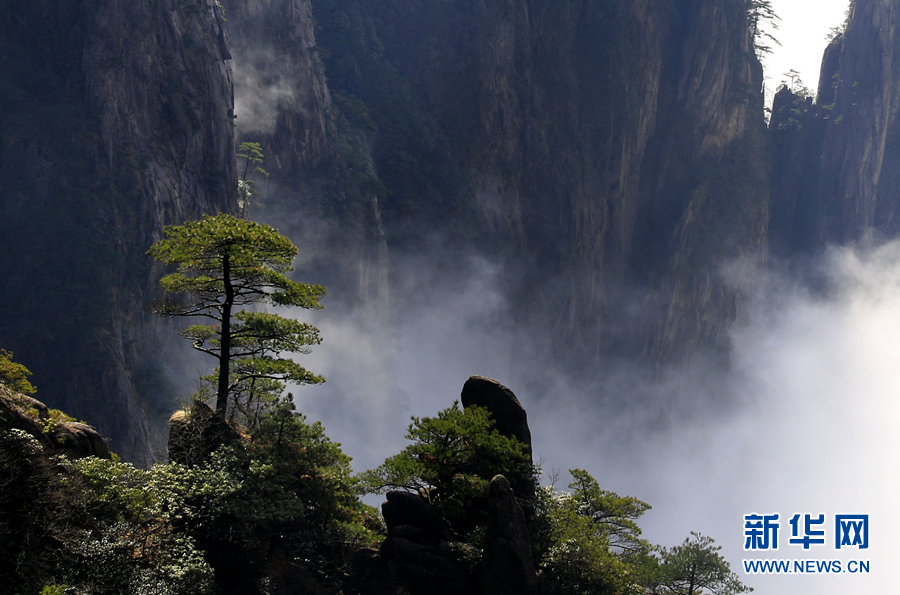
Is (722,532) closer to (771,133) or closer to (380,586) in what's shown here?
(771,133)

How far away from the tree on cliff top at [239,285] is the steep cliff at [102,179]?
53.8 feet

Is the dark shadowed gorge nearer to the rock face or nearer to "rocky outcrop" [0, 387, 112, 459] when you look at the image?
"rocky outcrop" [0, 387, 112, 459]

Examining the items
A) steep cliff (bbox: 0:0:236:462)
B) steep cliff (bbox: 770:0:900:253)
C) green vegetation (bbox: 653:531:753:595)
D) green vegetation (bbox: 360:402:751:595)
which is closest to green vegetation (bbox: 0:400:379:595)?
green vegetation (bbox: 360:402:751:595)

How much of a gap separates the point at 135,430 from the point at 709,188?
192 ft

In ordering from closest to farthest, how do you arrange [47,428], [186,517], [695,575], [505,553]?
[47,428], [186,517], [505,553], [695,575]

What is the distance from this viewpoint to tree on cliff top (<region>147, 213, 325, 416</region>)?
669 inches

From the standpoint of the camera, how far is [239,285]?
59.0 feet

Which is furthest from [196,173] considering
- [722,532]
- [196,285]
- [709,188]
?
[722,532]

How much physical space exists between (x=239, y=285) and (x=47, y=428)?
508 centimetres

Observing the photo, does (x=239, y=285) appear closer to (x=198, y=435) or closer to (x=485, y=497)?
(x=198, y=435)

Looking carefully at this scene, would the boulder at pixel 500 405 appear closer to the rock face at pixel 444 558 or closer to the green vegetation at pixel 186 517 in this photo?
the rock face at pixel 444 558

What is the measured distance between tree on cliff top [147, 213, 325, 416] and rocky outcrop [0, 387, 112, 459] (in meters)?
2.85

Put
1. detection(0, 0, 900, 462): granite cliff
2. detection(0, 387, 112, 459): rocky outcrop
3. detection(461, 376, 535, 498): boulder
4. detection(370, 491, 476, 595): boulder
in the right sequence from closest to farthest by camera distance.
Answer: detection(0, 387, 112, 459): rocky outcrop → detection(370, 491, 476, 595): boulder → detection(461, 376, 535, 498): boulder → detection(0, 0, 900, 462): granite cliff

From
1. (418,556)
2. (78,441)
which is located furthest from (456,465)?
(78,441)
